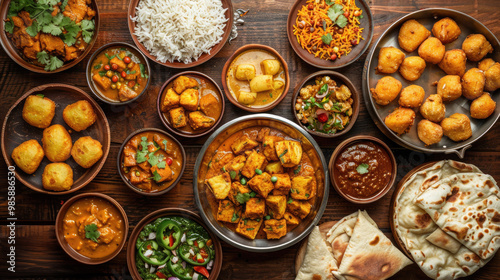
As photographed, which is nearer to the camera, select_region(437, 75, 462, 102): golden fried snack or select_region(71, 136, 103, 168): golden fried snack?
select_region(71, 136, 103, 168): golden fried snack

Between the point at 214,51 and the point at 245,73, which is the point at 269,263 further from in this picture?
the point at 214,51

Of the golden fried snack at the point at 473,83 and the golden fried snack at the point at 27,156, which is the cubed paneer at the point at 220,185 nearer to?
the golden fried snack at the point at 27,156

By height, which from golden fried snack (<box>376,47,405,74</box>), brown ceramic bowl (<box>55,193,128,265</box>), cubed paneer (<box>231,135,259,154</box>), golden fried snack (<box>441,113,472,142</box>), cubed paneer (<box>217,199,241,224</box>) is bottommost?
brown ceramic bowl (<box>55,193,128,265</box>)

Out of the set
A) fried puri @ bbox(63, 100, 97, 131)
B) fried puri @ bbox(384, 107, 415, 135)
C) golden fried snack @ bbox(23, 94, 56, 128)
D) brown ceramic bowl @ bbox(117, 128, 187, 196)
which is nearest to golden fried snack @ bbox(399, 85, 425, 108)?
fried puri @ bbox(384, 107, 415, 135)

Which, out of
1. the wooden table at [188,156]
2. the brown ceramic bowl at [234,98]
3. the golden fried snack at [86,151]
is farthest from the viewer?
the wooden table at [188,156]

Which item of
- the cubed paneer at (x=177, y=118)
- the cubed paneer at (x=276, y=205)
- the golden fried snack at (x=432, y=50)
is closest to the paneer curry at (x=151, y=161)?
the cubed paneer at (x=177, y=118)

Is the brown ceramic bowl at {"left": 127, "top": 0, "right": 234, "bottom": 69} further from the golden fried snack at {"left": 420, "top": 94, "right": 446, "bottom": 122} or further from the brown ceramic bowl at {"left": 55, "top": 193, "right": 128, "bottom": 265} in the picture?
the golden fried snack at {"left": 420, "top": 94, "right": 446, "bottom": 122}

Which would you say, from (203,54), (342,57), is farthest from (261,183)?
(342,57)

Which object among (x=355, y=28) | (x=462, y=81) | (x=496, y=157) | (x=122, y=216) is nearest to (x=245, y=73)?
(x=355, y=28)
